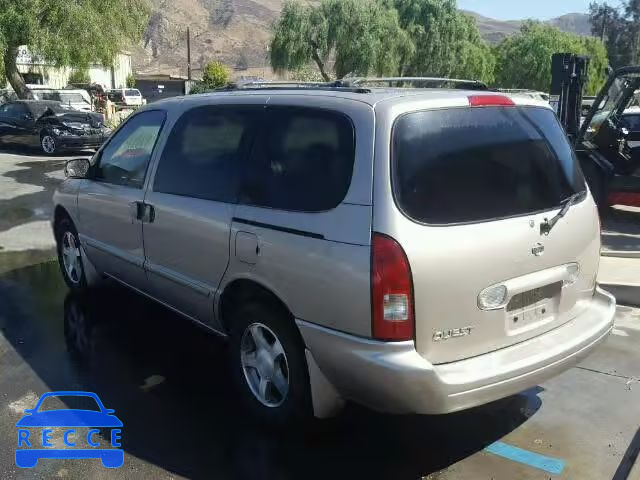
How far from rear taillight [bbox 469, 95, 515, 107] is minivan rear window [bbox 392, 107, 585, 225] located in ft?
0.09

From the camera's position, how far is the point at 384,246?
115 inches

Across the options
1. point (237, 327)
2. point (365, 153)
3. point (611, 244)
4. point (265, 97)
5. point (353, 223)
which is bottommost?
point (611, 244)

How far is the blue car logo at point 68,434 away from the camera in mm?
3471

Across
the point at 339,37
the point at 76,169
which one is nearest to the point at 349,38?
the point at 339,37

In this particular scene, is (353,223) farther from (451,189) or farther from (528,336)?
(528,336)

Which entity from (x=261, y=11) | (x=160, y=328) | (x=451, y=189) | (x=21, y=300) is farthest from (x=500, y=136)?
(x=261, y=11)

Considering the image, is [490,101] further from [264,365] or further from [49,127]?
[49,127]

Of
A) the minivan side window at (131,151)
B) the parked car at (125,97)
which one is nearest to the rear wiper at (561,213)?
the minivan side window at (131,151)

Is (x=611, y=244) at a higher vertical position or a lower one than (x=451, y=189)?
lower

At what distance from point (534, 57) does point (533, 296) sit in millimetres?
52223

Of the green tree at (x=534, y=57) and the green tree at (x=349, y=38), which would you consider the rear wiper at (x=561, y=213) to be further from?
the green tree at (x=534, y=57)

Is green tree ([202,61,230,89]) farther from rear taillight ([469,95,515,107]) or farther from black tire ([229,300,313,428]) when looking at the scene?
rear taillight ([469,95,515,107])

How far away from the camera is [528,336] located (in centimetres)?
335

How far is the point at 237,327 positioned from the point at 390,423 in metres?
1.06
